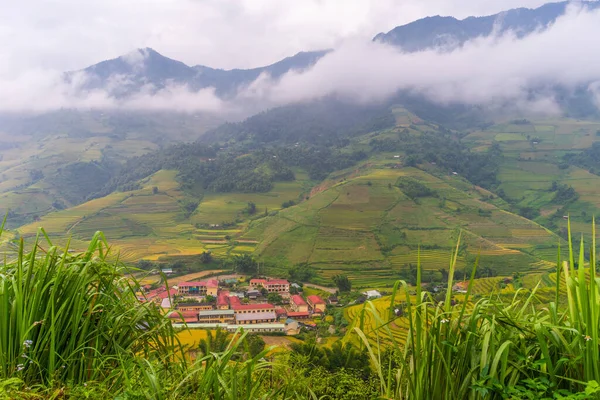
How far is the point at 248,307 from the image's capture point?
71.7 feet

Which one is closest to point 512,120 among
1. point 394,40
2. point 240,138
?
Result: point 240,138

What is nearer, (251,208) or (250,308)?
(250,308)

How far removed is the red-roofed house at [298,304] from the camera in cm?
2265

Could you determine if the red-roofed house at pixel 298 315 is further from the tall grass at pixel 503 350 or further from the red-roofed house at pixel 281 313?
the tall grass at pixel 503 350

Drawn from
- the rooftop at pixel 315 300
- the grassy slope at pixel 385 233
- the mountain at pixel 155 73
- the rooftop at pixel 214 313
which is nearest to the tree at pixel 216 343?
the rooftop at pixel 214 313

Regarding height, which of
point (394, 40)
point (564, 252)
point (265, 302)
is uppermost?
point (394, 40)

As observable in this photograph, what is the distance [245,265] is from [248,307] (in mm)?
9777

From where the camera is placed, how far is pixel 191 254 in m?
34.7

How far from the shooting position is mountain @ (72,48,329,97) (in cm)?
17638

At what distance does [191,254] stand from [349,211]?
57.8ft

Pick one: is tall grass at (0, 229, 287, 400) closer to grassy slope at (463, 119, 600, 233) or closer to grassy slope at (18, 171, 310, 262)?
grassy slope at (18, 171, 310, 262)

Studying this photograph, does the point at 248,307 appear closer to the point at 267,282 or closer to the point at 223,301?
the point at 223,301

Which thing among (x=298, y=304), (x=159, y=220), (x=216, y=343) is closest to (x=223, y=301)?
(x=298, y=304)

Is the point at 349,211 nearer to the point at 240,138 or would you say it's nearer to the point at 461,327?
the point at 461,327
